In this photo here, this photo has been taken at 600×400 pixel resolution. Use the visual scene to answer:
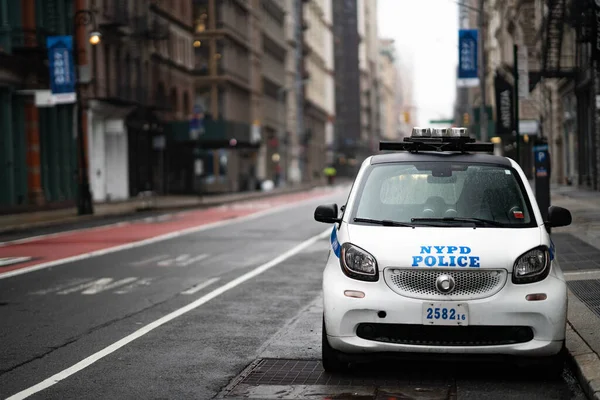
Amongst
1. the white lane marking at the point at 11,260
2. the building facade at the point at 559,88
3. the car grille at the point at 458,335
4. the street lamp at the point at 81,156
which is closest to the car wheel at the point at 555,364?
the car grille at the point at 458,335

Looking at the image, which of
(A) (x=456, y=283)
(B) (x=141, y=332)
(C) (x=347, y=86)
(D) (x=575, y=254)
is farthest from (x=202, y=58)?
(C) (x=347, y=86)

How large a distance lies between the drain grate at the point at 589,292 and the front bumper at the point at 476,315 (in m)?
2.34

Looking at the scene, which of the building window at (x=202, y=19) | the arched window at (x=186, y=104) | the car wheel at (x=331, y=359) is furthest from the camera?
the building window at (x=202, y=19)

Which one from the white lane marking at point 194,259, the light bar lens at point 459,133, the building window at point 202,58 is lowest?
the white lane marking at point 194,259

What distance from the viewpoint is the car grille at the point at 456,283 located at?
25.2 ft

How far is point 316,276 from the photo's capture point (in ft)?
51.9

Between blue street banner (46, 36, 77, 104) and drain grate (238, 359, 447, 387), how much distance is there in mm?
28351

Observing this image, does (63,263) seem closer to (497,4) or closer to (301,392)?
(301,392)

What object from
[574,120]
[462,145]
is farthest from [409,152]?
[574,120]

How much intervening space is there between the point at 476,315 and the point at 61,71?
→ 30.4 m

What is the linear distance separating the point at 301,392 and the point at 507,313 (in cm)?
157

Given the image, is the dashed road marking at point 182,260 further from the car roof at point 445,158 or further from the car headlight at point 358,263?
the car headlight at point 358,263

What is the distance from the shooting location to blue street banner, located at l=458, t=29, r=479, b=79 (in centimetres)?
4472

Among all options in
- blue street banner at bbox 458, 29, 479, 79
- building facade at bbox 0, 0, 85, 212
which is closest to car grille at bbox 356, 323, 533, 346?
building facade at bbox 0, 0, 85, 212
